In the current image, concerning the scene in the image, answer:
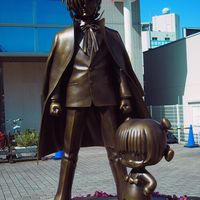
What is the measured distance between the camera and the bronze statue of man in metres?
4.38

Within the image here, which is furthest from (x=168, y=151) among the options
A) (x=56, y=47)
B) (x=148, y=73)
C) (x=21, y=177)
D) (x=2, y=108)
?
(x=148, y=73)

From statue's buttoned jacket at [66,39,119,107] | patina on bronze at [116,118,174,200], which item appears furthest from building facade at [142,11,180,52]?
patina on bronze at [116,118,174,200]

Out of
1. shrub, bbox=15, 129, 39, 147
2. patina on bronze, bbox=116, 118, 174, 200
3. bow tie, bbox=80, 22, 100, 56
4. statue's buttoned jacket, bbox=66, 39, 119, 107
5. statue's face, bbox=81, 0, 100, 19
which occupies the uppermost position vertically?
statue's face, bbox=81, 0, 100, 19

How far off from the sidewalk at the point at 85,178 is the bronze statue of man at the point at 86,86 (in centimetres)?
263

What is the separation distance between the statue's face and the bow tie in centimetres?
A: 9

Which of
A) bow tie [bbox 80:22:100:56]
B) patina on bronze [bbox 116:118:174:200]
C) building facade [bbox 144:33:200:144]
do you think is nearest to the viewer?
patina on bronze [bbox 116:118:174:200]

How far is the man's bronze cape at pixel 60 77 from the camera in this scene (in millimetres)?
4434

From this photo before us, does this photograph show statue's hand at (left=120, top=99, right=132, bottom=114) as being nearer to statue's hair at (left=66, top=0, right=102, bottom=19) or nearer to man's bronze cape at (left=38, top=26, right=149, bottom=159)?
man's bronze cape at (left=38, top=26, right=149, bottom=159)

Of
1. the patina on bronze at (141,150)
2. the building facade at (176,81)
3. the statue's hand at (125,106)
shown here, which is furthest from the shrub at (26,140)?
the patina on bronze at (141,150)

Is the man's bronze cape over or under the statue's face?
under

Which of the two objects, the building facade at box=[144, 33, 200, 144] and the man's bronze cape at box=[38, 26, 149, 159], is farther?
the building facade at box=[144, 33, 200, 144]

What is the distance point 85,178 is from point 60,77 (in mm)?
4861

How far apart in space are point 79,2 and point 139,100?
1.25 metres

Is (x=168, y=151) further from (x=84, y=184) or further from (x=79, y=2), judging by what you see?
(x=84, y=184)
